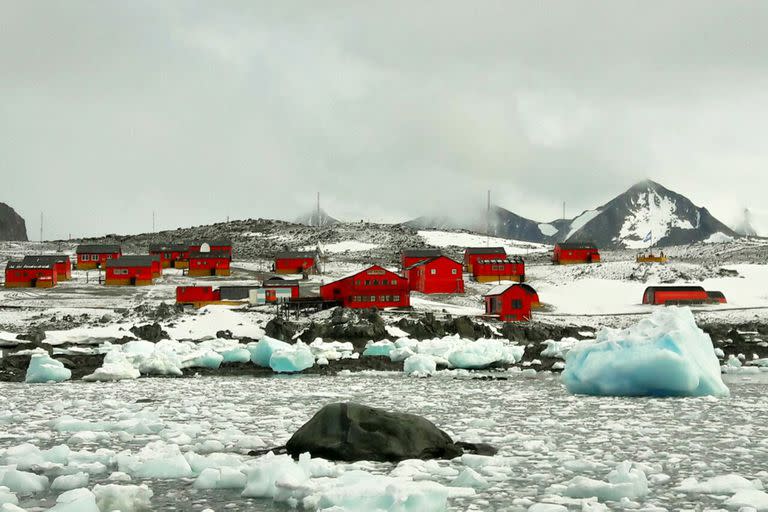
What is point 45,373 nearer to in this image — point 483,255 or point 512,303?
point 512,303

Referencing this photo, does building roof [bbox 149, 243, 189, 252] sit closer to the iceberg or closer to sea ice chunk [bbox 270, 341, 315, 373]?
sea ice chunk [bbox 270, 341, 315, 373]

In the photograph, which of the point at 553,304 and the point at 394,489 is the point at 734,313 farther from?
→ the point at 394,489

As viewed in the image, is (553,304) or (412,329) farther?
(553,304)

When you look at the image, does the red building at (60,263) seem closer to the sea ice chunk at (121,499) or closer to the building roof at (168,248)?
the building roof at (168,248)

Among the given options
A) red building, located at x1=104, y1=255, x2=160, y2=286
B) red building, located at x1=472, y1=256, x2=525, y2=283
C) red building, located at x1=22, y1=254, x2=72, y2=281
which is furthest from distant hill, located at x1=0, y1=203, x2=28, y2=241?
red building, located at x1=472, y1=256, x2=525, y2=283

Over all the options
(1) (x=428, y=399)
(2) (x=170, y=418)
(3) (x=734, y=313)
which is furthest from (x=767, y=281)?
(2) (x=170, y=418)

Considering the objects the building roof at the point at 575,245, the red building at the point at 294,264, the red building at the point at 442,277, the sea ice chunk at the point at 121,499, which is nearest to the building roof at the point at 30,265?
the red building at the point at 294,264

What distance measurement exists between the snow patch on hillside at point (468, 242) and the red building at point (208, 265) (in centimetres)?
4501

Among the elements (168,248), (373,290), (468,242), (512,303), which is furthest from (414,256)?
(468,242)

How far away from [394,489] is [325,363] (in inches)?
961

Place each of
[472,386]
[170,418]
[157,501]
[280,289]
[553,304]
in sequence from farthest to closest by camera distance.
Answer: [553,304]
[280,289]
[472,386]
[170,418]
[157,501]

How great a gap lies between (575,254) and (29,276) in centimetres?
6114

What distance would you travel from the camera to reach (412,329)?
143 feet

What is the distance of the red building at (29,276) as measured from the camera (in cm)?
7200
